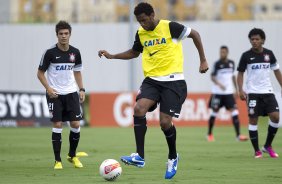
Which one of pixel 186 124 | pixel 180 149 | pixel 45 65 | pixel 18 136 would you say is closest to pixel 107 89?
pixel 186 124

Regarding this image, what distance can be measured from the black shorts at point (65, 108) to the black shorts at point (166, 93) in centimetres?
224

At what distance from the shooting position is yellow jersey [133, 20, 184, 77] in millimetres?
11906

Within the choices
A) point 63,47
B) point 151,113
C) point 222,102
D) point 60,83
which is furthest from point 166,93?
point 151,113

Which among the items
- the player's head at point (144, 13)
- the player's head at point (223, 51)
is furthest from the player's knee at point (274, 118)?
the player's head at point (223, 51)

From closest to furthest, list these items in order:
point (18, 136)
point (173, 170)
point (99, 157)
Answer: point (173, 170), point (99, 157), point (18, 136)

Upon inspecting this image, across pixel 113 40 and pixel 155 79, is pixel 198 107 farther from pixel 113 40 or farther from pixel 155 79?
pixel 155 79

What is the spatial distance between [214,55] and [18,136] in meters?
16.6

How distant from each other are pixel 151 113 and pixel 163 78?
57.0 feet

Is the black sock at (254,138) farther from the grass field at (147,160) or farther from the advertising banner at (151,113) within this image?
the advertising banner at (151,113)

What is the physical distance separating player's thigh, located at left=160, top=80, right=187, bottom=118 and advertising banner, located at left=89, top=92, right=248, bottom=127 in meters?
17.3

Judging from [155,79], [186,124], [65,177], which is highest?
[155,79]

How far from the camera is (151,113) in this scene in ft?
96.0

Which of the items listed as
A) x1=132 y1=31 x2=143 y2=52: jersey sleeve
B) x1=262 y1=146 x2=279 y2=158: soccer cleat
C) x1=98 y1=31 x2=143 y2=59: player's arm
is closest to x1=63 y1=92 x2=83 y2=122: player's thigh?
x1=98 y1=31 x2=143 y2=59: player's arm

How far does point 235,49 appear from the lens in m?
38.1
